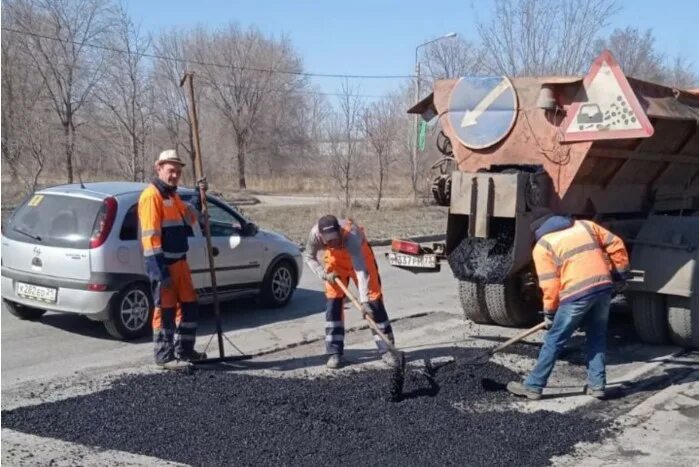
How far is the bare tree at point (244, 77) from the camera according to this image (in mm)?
47562

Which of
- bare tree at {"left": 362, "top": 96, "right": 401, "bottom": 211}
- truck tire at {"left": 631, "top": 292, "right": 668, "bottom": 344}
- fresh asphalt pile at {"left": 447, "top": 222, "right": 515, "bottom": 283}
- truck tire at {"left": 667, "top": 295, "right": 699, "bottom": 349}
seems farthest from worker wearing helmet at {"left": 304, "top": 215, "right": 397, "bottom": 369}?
bare tree at {"left": 362, "top": 96, "right": 401, "bottom": 211}

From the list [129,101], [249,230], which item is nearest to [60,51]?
[129,101]

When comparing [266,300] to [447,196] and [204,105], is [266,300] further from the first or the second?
[204,105]

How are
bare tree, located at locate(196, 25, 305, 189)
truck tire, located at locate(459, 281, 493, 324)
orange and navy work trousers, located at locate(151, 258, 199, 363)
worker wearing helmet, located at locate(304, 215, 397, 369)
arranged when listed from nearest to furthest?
1. orange and navy work trousers, located at locate(151, 258, 199, 363)
2. worker wearing helmet, located at locate(304, 215, 397, 369)
3. truck tire, located at locate(459, 281, 493, 324)
4. bare tree, located at locate(196, 25, 305, 189)

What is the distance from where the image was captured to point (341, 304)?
707 cm

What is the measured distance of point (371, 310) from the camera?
6902 millimetres

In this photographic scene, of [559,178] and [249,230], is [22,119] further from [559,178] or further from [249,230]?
[559,178]

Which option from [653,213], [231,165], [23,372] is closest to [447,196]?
[653,213]

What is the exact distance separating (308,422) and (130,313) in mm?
3316

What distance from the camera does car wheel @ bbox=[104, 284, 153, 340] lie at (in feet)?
25.4

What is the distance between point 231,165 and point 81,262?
141 feet

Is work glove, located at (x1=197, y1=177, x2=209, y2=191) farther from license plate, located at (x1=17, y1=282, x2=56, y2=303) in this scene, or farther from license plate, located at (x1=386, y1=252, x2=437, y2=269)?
license plate, located at (x1=386, y1=252, x2=437, y2=269)

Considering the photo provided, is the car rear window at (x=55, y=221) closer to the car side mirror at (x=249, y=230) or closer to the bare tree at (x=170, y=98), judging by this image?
the car side mirror at (x=249, y=230)

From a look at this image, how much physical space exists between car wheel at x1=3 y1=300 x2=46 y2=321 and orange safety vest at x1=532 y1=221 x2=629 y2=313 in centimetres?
548
